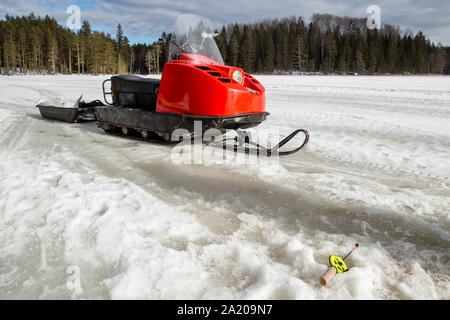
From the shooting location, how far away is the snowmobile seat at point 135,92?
473cm

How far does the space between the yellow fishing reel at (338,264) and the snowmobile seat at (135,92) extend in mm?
3735

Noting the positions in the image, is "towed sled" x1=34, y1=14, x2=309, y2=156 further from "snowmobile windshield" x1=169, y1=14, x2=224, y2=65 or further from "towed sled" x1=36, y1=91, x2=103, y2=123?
"towed sled" x1=36, y1=91, x2=103, y2=123

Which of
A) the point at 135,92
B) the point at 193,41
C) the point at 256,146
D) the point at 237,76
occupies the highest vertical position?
the point at 193,41

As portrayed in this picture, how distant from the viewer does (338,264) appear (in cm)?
171

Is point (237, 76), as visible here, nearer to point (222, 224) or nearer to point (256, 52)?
point (222, 224)

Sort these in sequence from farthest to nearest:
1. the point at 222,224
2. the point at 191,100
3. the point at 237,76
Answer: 1. the point at 237,76
2. the point at 191,100
3. the point at 222,224

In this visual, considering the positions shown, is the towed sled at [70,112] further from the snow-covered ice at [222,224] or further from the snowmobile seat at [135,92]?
the snow-covered ice at [222,224]

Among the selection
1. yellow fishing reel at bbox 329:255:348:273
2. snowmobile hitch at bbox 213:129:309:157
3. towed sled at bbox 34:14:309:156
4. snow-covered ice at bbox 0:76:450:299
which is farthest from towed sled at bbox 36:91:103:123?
yellow fishing reel at bbox 329:255:348:273

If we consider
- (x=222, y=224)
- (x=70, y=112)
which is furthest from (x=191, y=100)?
(x=70, y=112)

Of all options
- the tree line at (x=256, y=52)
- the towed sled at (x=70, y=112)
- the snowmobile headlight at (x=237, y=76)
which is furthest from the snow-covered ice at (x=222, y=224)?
the tree line at (x=256, y=52)

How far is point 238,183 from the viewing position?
3076 mm

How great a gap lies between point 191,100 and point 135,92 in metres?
1.46

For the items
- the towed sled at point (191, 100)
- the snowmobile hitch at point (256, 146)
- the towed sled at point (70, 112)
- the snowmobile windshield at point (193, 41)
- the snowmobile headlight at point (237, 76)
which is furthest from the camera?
the towed sled at point (70, 112)

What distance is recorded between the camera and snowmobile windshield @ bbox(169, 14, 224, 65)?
4.54 metres
